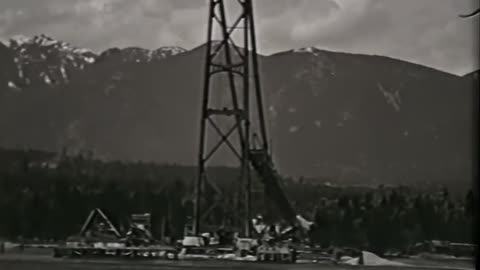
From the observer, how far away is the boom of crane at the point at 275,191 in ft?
38.0

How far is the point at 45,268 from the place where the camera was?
1049 centimetres

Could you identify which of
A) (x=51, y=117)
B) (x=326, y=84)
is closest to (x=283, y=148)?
(x=326, y=84)

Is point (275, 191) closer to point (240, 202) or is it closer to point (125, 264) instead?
point (240, 202)

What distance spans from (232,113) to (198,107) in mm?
551

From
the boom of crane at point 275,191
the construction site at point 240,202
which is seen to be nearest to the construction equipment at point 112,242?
the construction site at point 240,202

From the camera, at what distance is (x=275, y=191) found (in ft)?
38.2

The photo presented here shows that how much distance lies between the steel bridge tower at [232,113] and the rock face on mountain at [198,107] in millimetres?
156

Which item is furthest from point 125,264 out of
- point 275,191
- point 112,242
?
point 275,191

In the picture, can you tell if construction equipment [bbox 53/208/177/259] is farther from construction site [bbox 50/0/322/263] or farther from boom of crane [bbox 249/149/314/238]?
boom of crane [bbox 249/149/314/238]

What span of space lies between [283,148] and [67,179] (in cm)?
304

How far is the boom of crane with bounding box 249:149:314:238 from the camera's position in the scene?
11594mm

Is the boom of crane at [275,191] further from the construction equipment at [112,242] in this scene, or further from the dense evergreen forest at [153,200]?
the construction equipment at [112,242]

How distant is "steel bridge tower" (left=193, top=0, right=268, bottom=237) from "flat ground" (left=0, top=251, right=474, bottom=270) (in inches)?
21.2

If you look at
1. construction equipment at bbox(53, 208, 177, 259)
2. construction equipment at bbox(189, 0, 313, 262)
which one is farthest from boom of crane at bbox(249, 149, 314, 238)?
construction equipment at bbox(53, 208, 177, 259)
